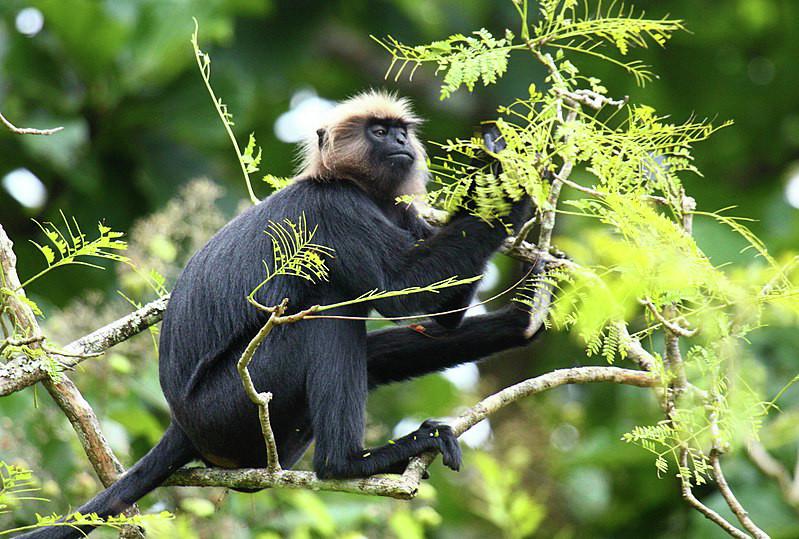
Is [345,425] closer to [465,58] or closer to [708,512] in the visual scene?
[708,512]

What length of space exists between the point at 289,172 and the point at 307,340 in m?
7.98

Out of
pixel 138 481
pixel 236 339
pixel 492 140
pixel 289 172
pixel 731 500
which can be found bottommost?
pixel 731 500

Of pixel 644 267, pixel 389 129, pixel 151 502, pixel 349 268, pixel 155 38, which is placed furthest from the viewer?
pixel 155 38

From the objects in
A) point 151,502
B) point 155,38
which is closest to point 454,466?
point 151,502

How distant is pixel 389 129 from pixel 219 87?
13.4ft

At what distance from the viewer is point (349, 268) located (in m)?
4.70

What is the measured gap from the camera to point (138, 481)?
4426 millimetres

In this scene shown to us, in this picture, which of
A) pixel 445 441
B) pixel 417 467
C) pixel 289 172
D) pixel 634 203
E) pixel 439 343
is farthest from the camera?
pixel 289 172

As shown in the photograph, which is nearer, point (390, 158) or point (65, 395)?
point (65, 395)

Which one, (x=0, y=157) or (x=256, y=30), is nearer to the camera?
(x=0, y=157)

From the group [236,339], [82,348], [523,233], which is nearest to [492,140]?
[523,233]

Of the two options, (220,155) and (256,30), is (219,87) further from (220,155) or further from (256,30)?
(220,155)

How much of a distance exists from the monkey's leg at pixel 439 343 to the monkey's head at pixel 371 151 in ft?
2.36

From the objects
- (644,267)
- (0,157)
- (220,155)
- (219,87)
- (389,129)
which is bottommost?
(644,267)
